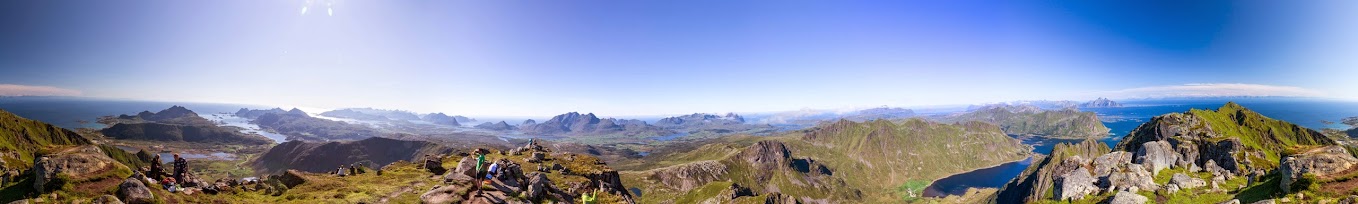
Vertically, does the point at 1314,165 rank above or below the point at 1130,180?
above

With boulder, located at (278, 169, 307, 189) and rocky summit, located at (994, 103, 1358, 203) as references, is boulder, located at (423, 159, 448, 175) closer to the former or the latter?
boulder, located at (278, 169, 307, 189)

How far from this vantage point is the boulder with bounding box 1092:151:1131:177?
8388cm

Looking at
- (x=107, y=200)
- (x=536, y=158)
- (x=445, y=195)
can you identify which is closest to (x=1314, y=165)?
(x=445, y=195)

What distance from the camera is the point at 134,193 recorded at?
21.2 meters

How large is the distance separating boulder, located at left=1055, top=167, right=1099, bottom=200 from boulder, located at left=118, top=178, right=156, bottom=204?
11291 cm

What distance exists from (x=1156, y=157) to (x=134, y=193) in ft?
459

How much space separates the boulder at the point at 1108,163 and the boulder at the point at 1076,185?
2.32m

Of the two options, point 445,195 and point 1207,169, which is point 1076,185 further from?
point 445,195

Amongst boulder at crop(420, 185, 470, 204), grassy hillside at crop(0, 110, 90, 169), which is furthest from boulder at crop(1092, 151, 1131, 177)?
grassy hillside at crop(0, 110, 90, 169)

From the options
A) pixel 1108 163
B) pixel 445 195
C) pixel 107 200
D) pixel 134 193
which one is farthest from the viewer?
pixel 1108 163

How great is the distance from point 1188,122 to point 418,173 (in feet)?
731

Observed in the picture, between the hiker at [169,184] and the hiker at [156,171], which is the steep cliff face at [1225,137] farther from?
the hiker at [156,171]

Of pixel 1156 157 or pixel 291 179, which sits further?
pixel 1156 157

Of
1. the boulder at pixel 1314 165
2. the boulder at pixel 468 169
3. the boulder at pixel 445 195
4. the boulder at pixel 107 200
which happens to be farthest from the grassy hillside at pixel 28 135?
the boulder at pixel 1314 165
